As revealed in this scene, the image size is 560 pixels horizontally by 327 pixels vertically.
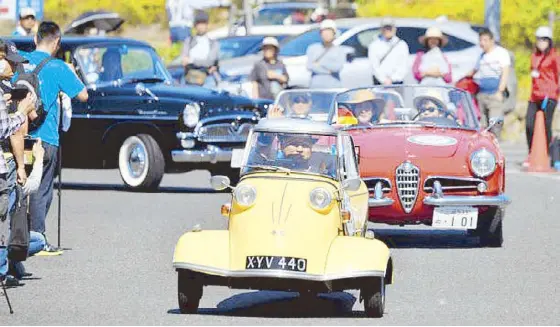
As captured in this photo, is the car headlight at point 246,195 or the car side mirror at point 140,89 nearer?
the car headlight at point 246,195

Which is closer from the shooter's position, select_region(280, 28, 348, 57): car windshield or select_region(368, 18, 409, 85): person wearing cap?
select_region(368, 18, 409, 85): person wearing cap

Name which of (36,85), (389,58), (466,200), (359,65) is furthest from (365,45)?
(36,85)

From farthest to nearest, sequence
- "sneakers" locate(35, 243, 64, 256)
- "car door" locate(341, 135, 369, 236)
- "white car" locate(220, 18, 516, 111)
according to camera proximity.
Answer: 1. "white car" locate(220, 18, 516, 111)
2. "sneakers" locate(35, 243, 64, 256)
3. "car door" locate(341, 135, 369, 236)

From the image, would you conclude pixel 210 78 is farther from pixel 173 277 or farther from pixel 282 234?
pixel 282 234

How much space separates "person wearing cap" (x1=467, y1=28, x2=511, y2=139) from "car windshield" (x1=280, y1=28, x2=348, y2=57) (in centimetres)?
484

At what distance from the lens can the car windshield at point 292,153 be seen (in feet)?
35.9

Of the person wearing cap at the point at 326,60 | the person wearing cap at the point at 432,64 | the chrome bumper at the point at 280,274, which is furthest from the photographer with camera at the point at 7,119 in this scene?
the person wearing cap at the point at 326,60

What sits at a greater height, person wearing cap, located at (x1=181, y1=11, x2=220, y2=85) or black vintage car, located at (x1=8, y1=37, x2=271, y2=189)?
person wearing cap, located at (x1=181, y1=11, x2=220, y2=85)

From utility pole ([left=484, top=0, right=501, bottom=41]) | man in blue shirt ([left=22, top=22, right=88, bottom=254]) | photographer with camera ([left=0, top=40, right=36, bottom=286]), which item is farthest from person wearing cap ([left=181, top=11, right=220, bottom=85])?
photographer with camera ([left=0, top=40, right=36, bottom=286])

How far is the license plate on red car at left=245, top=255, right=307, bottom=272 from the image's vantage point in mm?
10062

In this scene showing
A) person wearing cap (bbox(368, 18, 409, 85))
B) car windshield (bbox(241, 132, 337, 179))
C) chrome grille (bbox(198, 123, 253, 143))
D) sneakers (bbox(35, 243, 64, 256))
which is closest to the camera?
car windshield (bbox(241, 132, 337, 179))

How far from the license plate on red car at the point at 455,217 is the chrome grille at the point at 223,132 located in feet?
21.1

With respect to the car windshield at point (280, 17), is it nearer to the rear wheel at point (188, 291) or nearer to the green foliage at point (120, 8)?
the green foliage at point (120, 8)

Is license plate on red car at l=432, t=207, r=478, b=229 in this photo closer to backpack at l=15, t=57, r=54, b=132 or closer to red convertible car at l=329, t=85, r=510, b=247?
red convertible car at l=329, t=85, r=510, b=247
